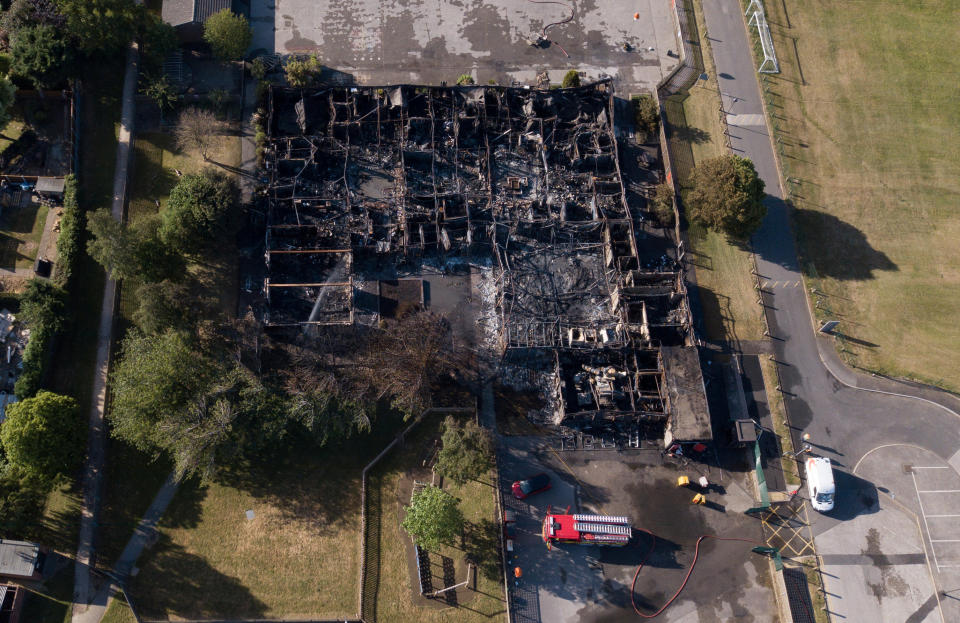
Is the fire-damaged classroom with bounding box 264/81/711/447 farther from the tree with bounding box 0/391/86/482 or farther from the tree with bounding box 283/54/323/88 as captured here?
the tree with bounding box 0/391/86/482

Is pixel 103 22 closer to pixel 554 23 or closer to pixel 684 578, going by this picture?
pixel 554 23

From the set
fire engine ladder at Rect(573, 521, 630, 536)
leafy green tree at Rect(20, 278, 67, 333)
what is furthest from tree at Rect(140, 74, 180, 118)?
fire engine ladder at Rect(573, 521, 630, 536)

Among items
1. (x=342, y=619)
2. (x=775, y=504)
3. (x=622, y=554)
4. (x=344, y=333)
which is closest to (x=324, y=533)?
(x=342, y=619)

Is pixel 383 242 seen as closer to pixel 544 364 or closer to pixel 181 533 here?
pixel 544 364

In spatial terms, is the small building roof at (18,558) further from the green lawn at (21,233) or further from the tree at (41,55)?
the tree at (41,55)

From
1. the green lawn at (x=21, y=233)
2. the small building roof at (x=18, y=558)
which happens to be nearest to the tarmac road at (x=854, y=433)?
the small building roof at (x=18, y=558)
